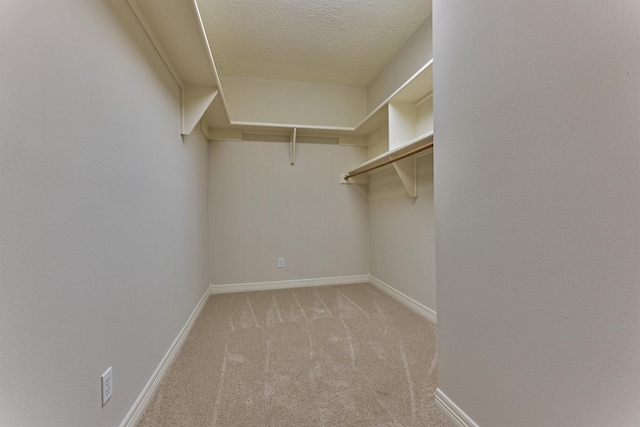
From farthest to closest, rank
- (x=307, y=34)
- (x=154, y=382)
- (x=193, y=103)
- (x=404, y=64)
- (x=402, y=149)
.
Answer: (x=404, y=64)
(x=307, y=34)
(x=402, y=149)
(x=193, y=103)
(x=154, y=382)

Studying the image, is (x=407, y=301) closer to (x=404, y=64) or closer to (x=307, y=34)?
(x=404, y=64)

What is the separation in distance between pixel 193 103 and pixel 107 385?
177 cm

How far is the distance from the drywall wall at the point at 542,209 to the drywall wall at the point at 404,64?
1.11m

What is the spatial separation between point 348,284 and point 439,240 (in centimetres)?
211

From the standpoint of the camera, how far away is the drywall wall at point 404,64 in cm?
207

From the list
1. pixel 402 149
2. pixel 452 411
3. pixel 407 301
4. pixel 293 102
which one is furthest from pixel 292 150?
pixel 452 411

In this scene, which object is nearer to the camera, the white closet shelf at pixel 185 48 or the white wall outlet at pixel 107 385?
the white wall outlet at pixel 107 385

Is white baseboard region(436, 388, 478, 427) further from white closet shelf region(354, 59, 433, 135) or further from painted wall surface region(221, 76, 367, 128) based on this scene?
painted wall surface region(221, 76, 367, 128)

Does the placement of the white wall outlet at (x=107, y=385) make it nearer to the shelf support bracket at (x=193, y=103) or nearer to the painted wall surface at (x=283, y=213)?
the shelf support bracket at (x=193, y=103)

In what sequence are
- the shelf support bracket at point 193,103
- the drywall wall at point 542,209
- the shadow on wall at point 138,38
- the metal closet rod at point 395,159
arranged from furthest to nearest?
the shelf support bracket at point 193,103 < the metal closet rod at point 395,159 < the shadow on wall at point 138,38 < the drywall wall at point 542,209

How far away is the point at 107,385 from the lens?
0.93 metres

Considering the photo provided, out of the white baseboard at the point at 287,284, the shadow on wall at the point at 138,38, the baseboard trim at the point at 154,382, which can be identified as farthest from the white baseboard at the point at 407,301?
the shadow on wall at the point at 138,38

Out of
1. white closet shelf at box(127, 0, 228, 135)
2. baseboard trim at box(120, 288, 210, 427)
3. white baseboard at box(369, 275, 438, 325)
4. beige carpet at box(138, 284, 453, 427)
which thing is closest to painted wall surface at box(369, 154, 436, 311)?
white baseboard at box(369, 275, 438, 325)

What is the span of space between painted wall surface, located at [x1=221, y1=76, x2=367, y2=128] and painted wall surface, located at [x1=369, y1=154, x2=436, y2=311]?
3.05 ft
